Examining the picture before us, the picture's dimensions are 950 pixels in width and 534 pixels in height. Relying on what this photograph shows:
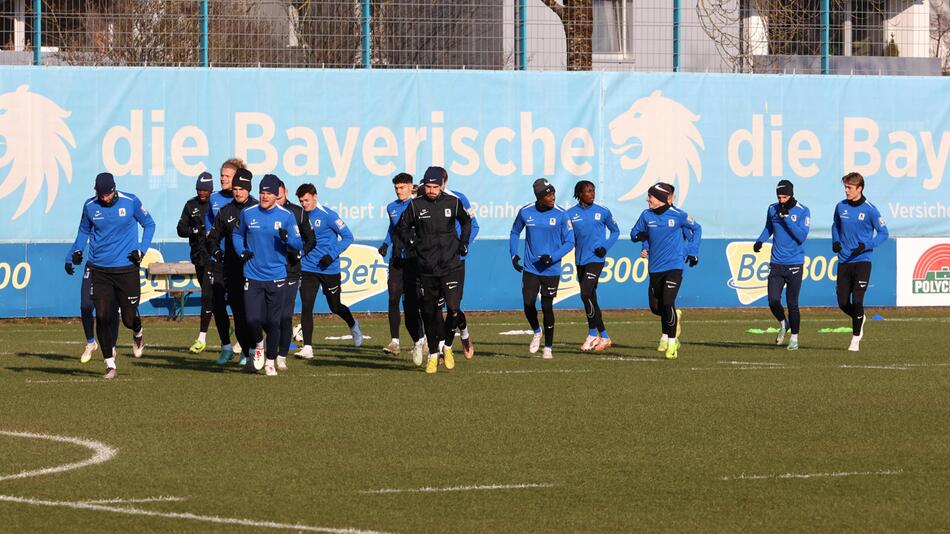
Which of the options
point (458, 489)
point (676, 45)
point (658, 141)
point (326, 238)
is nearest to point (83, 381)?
point (326, 238)

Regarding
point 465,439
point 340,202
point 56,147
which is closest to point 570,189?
point 340,202

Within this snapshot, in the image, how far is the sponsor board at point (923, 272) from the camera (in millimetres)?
29875

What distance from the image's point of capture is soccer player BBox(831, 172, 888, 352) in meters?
20.6

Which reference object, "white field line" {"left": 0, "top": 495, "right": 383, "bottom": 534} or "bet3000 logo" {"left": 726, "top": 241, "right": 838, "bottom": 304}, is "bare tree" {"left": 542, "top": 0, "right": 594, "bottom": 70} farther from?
"white field line" {"left": 0, "top": 495, "right": 383, "bottom": 534}

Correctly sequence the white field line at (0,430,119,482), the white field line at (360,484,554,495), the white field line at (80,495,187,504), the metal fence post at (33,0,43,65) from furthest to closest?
1. the metal fence post at (33,0,43,65)
2. the white field line at (0,430,119,482)
3. the white field line at (360,484,554,495)
4. the white field line at (80,495,187,504)

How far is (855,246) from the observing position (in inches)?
814

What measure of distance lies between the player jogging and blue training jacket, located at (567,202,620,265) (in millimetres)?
4928

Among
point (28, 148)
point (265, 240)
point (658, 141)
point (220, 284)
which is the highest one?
point (658, 141)

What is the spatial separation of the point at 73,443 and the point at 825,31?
2223 cm

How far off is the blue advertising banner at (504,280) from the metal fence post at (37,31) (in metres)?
3.48

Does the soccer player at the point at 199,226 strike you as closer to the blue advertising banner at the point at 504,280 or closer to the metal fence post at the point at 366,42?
the blue advertising banner at the point at 504,280

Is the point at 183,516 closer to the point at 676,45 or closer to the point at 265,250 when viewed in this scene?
the point at 265,250

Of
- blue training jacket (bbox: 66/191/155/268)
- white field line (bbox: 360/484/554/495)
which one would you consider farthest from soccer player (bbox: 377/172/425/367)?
white field line (bbox: 360/484/554/495)

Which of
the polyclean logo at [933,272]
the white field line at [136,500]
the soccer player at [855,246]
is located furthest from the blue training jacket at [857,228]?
the white field line at [136,500]
